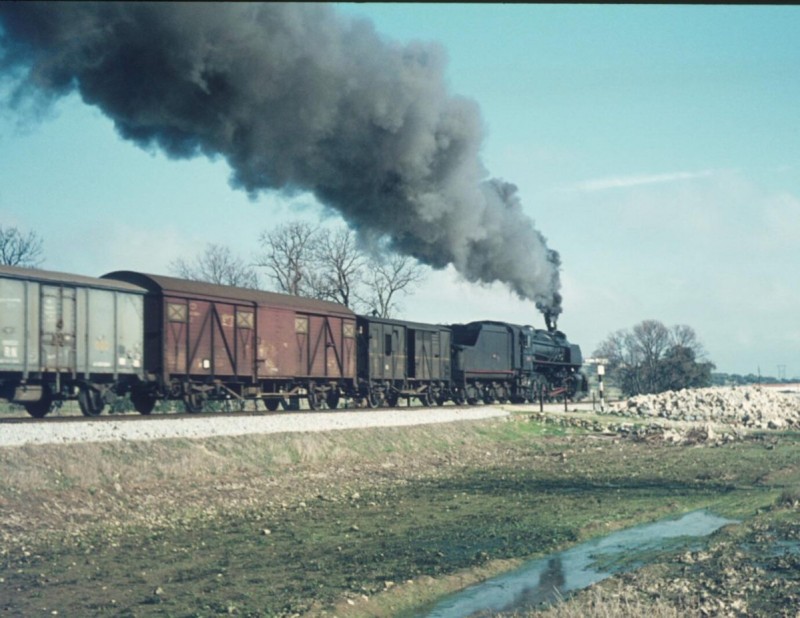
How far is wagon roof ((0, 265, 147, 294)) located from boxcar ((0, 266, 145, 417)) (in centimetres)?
2

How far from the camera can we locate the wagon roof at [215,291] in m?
24.8

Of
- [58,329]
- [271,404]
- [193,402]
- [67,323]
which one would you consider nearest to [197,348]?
[193,402]

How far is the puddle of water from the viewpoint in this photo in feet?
36.7

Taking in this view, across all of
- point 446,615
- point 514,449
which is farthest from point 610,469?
point 446,615

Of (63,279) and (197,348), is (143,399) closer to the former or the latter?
(197,348)

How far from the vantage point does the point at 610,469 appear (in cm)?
2502

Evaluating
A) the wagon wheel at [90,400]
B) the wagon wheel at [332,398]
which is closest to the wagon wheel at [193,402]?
the wagon wheel at [90,400]

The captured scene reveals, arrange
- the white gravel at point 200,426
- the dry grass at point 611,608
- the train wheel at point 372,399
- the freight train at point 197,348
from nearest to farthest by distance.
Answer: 1. the dry grass at point 611,608
2. the white gravel at point 200,426
3. the freight train at point 197,348
4. the train wheel at point 372,399

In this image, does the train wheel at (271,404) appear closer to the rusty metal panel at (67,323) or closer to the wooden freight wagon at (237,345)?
the wooden freight wagon at (237,345)

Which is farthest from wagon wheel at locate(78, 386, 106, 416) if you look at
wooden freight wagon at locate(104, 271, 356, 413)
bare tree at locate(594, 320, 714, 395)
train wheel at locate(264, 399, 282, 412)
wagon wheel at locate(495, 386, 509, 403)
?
bare tree at locate(594, 320, 714, 395)

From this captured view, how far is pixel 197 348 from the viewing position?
25250 mm

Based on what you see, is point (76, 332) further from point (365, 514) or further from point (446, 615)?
point (446, 615)

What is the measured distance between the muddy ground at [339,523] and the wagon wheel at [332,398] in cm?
629

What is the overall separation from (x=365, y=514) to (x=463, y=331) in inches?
981
